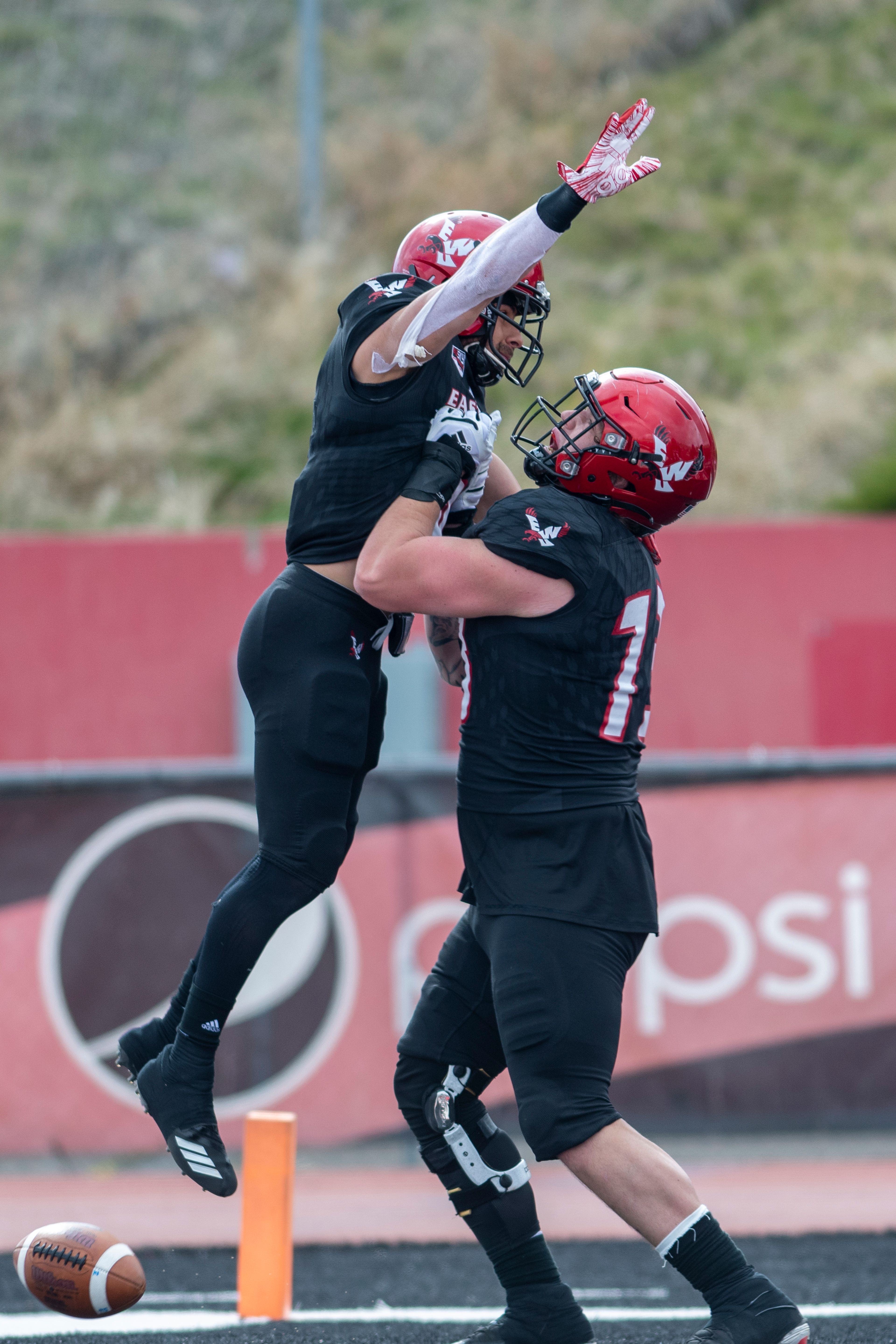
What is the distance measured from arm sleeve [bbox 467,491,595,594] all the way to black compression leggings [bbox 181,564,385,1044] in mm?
394

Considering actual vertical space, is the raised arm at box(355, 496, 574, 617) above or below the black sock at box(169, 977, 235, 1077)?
above

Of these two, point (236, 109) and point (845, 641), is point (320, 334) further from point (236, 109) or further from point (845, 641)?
point (236, 109)

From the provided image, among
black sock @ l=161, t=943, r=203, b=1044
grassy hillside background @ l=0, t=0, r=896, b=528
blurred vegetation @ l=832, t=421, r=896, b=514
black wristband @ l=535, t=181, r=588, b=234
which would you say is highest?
grassy hillside background @ l=0, t=0, r=896, b=528

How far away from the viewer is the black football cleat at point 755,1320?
11.3 ft

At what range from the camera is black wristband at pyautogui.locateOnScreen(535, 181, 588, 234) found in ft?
11.4

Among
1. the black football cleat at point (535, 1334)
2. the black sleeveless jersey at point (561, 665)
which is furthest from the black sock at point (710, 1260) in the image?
the black sleeveless jersey at point (561, 665)

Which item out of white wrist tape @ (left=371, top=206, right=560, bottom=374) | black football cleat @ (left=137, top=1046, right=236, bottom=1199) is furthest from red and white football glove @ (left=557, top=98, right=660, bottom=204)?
black football cleat @ (left=137, top=1046, right=236, bottom=1199)

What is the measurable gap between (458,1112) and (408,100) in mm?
28172

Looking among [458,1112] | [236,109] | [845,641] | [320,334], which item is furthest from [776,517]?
[236,109]

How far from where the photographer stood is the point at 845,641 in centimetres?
1123

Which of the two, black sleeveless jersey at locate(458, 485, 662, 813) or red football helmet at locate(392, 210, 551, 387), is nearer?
black sleeveless jersey at locate(458, 485, 662, 813)

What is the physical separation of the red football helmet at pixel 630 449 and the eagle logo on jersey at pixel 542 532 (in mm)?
173

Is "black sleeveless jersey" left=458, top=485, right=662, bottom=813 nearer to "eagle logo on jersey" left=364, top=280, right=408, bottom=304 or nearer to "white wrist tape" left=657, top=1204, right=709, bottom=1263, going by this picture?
"eagle logo on jersey" left=364, top=280, right=408, bottom=304

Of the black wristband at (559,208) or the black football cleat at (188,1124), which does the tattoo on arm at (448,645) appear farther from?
the black football cleat at (188,1124)
